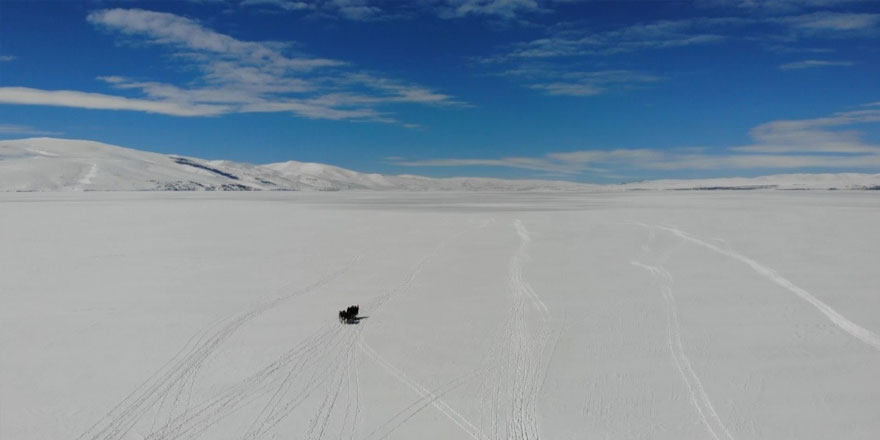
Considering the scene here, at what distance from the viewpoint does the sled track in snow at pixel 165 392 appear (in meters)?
6.73

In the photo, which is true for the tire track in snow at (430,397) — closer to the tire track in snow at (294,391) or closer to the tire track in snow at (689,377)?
the tire track in snow at (294,391)

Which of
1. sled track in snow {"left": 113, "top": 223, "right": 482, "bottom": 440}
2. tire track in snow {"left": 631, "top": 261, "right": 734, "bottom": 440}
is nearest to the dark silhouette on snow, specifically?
sled track in snow {"left": 113, "top": 223, "right": 482, "bottom": 440}

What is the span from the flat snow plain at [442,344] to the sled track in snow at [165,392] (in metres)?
0.03

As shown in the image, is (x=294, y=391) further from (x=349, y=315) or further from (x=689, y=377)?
(x=689, y=377)

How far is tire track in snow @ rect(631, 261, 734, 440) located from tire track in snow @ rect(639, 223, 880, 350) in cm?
281

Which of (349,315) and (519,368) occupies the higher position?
(349,315)

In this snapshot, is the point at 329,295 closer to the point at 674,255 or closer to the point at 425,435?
the point at 425,435

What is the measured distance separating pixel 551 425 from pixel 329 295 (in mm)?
7777

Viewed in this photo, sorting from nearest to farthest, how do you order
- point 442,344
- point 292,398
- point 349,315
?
point 292,398 → point 442,344 → point 349,315

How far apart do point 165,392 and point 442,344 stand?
4193 mm

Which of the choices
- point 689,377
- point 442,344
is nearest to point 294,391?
point 442,344

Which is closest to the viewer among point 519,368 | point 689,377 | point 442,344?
point 689,377

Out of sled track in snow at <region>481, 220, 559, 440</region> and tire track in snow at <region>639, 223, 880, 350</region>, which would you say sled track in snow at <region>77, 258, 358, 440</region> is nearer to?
sled track in snow at <region>481, 220, 559, 440</region>

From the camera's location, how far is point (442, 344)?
9859mm
